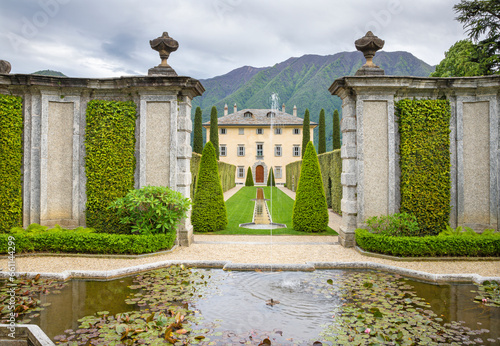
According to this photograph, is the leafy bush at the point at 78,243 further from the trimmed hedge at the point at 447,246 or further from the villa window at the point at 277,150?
the villa window at the point at 277,150

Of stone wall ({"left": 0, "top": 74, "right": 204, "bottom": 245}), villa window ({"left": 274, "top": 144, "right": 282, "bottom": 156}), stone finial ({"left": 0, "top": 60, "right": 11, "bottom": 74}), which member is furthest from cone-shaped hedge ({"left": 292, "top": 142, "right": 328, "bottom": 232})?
villa window ({"left": 274, "top": 144, "right": 282, "bottom": 156})

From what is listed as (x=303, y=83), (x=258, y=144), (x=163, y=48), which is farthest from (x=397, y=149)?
(x=303, y=83)

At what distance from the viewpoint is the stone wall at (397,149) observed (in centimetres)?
837

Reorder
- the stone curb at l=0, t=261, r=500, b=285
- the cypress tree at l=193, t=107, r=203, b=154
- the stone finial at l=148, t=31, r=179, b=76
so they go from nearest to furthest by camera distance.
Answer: the stone curb at l=0, t=261, r=500, b=285 < the stone finial at l=148, t=31, r=179, b=76 < the cypress tree at l=193, t=107, r=203, b=154

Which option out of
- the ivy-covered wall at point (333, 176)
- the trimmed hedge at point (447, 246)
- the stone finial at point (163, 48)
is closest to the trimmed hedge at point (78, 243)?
the stone finial at point (163, 48)

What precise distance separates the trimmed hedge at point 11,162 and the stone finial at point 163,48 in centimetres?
354

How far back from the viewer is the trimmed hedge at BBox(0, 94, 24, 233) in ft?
27.3

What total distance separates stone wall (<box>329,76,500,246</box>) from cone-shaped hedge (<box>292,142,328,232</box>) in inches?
85.1

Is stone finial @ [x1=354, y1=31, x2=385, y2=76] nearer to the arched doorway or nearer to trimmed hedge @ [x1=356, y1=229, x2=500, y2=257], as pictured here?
trimmed hedge @ [x1=356, y1=229, x2=500, y2=257]

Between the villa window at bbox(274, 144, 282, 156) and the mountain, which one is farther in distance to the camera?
the mountain

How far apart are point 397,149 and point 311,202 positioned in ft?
10.7

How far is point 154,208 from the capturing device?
7.76 m

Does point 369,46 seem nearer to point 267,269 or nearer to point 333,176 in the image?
point 267,269

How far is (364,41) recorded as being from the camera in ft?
27.6
